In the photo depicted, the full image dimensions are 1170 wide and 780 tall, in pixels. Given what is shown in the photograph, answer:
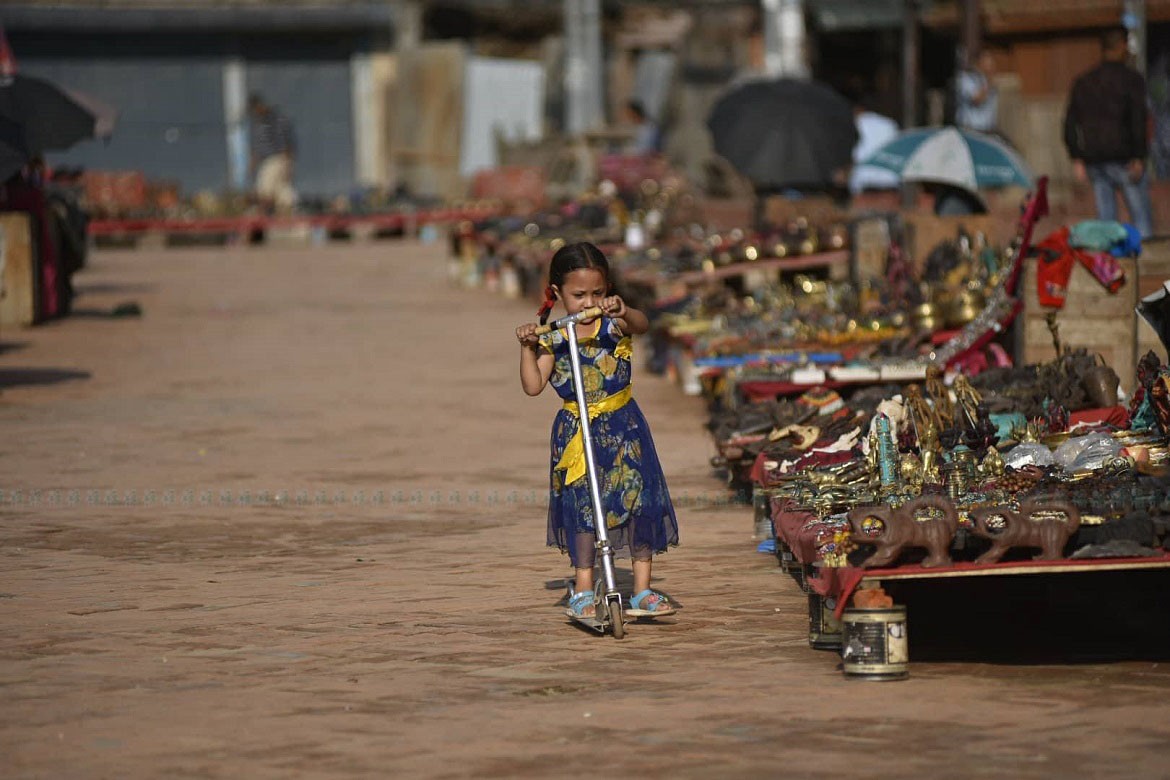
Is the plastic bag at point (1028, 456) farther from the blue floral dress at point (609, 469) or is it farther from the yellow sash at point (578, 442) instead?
the yellow sash at point (578, 442)

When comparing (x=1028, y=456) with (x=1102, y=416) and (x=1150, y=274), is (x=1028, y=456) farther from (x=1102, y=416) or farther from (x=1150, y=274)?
(x=1150, y=274)

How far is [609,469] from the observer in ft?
23.6

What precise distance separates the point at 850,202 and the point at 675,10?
18.8 m

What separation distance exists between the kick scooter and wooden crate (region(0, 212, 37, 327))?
1360 cm

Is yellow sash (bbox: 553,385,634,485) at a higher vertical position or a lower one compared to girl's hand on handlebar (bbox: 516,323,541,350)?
lower

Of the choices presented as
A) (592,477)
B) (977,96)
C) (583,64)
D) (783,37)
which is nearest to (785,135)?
(977,96)

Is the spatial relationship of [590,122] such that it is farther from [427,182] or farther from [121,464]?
[121,464]

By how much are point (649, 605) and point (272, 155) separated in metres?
32.2

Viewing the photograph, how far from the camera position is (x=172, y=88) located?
1646 inches

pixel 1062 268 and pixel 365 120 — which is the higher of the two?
pixel 365 120

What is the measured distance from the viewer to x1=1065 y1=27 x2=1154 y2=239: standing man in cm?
1524

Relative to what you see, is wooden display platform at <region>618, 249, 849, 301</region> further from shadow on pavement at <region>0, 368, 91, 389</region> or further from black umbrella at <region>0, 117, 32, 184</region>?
black umbrella at <region>0, 117, 32, 184</region>

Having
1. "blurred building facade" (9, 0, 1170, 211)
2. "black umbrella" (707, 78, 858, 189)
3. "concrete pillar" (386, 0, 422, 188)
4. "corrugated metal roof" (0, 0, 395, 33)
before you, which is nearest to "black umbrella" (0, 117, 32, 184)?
"black umbrella" (707, 78, 858, 189)

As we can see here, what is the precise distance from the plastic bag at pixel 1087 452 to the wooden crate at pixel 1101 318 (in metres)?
Answer: 2.75
